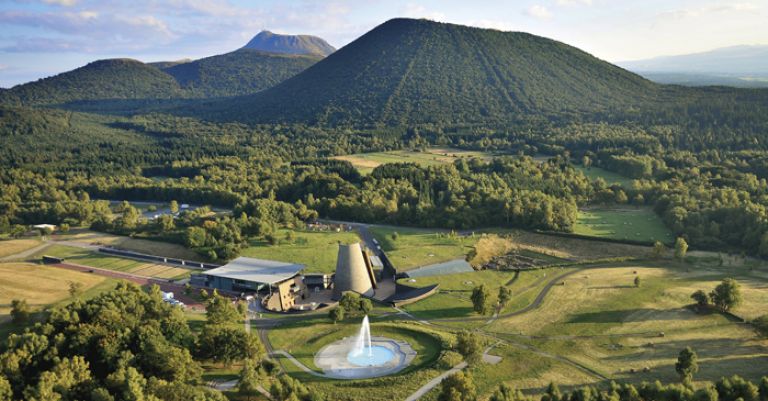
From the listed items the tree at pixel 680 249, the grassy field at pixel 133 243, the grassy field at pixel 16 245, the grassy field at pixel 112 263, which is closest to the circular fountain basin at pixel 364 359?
the grassy field at pixel 112 263

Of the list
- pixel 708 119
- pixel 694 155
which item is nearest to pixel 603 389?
pixel 694 155

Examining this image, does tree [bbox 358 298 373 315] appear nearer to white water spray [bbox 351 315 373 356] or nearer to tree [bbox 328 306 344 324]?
white water spray [bbox 351 315 373 356]

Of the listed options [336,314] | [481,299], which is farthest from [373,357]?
[481,299]

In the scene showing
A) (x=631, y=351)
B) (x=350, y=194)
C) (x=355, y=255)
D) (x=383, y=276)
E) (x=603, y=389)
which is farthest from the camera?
(x=350, y=194)

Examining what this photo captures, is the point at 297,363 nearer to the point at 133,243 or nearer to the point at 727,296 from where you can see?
the point at 727,296

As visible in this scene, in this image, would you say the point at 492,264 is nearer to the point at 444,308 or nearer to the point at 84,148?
the point at 444,308

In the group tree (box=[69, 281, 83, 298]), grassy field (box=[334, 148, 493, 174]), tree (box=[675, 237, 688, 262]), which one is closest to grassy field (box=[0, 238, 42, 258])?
tree (box=[69, 281, 83, 298])

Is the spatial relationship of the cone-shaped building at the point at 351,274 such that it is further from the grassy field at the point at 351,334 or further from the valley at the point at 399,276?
the grassy field at the point at 351,334
